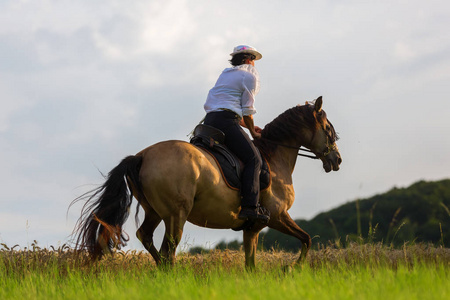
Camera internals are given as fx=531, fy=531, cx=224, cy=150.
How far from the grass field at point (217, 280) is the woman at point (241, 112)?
1164 mm

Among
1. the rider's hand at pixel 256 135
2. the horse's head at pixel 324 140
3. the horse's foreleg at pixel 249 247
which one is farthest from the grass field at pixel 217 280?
the rider's hand at pixel 256 135

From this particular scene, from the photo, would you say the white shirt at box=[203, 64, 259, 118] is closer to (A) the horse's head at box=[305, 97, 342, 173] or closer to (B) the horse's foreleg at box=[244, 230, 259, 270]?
(A) the horse's head at box=[305, 97, 342, 173]

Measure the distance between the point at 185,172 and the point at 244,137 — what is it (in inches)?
52.7

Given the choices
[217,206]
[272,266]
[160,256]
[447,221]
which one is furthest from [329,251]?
[447,221]

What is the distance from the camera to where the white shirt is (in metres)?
8.08

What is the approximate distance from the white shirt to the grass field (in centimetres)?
241

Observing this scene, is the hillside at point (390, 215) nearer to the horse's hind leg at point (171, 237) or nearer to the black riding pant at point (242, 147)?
the black riding pant at point (242, 147)

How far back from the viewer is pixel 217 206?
7637mm

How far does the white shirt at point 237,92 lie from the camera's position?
318 inches

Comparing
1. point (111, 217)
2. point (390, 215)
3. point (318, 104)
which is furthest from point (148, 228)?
point (390, 215)

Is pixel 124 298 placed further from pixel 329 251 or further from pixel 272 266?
pixel 329 251

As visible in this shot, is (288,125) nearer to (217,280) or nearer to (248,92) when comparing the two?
(248,92)

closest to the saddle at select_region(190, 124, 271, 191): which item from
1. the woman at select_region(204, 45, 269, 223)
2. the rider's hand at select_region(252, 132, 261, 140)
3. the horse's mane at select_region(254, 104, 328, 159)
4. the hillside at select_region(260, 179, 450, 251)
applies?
the woman at select_region(204, 45, 269, 223)

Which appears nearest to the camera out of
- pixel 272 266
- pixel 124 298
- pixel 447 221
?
pixel 124 298
